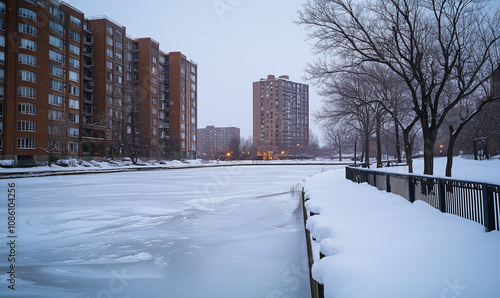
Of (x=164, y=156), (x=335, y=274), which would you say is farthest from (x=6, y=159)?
(x=335, y=274)

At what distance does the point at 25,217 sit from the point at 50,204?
9.49 ft

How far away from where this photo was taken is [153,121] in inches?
3041

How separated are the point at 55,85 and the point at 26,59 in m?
→ 5.94

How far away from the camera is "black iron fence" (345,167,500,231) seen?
17.7 ft

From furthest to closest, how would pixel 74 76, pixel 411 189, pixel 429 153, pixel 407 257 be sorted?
1. pixel 74 76
2. pixel 429 153
3. pixel 411 189
4. pixel 407 257

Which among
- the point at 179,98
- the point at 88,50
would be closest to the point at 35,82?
the point at 88,50

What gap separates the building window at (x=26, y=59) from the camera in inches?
1738

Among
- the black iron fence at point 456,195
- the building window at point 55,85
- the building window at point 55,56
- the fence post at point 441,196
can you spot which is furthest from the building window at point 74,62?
the fence post at point 441,196

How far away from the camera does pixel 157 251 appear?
7.13 m

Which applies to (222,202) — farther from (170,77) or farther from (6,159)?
(170,77)

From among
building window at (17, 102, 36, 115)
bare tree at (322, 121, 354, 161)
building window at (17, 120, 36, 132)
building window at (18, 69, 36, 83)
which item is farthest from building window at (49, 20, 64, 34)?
bare tree at (322, 121, 354, 161)

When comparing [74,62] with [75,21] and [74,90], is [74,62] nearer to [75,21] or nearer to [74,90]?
[74,90]

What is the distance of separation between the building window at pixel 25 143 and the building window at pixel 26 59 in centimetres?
1081

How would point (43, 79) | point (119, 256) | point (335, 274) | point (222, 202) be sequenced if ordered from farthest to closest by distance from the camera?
point (43, 79)
point (222, 202)
point (119, 256)
point (335, 274)
